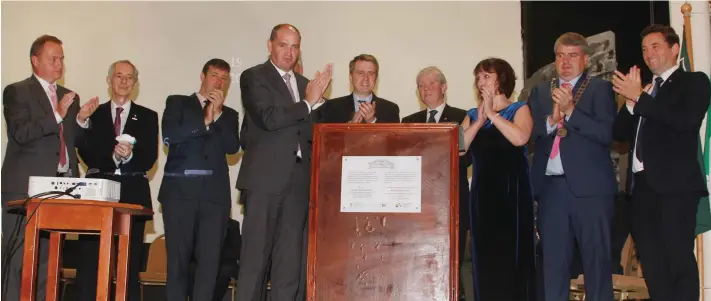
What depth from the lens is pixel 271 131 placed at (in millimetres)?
4230

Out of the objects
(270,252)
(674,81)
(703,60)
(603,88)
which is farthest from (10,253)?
(703,60)

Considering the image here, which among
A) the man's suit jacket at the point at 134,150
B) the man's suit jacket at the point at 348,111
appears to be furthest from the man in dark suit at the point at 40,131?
the man's suit jacket at the point at 348,111

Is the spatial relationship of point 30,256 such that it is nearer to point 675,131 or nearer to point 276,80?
point 276,80

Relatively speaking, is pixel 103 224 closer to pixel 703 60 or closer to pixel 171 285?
pixel 171 285

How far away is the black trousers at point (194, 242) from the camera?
463cm

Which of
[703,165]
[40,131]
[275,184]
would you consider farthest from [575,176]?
[40,131]

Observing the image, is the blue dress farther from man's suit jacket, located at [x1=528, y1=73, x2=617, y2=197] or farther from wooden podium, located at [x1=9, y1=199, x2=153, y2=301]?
wooden podium, located at [x1=9, y1=199, x2=153, y2=301]

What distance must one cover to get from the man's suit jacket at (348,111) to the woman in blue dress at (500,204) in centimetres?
72

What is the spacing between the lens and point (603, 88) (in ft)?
14.1

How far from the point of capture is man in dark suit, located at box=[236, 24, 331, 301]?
411 centimetres

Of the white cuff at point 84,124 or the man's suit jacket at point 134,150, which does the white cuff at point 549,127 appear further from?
the white cuff at point 84,124

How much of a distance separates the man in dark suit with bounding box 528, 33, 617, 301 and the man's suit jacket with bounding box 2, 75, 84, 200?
9.41 ft

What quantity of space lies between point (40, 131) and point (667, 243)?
11.8ft

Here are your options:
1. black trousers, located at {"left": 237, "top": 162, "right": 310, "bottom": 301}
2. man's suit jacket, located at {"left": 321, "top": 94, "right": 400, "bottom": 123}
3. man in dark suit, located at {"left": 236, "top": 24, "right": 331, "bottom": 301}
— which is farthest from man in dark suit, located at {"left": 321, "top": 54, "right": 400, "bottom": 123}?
black trousers, located at {"left": 237, "top": 162, "right": 310, "bottom": 301}
